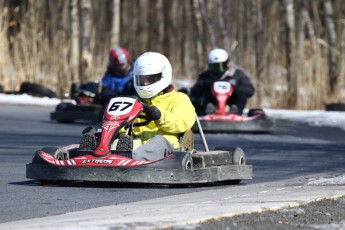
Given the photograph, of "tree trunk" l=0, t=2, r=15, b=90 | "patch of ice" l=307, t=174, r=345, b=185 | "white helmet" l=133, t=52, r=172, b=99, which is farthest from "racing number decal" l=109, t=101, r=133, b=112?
"tree trunk" l=0, t=2, r=15, b=90

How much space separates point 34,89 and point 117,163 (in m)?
16.7

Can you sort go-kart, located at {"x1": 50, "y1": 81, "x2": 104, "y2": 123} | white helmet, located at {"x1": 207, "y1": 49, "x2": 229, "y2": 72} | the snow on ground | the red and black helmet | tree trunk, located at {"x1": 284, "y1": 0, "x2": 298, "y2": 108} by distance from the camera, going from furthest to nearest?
tree trunk, located at {"x1": 284, "y1": 0, "x2": 298, "y2": 108}, the snow on ground, go-kart, located at {"x1": 50, "y1": 81, "x2": 104, "y2": 123}, white helmet, located at {"x1": 207, "y1": 49, "x2": 229, "y2": 72}, the red and black helmet

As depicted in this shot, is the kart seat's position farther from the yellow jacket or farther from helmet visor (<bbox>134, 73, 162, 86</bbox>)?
helmet visor (<bbox>134, 73, 162, 86</bbox>)

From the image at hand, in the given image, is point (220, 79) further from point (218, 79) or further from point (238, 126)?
point (238, 126)

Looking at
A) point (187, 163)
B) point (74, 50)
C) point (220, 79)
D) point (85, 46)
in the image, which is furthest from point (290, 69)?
point (187, 163)

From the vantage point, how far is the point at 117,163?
35.1 ft

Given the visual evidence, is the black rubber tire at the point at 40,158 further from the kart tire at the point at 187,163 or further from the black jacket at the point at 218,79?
the black jacket at the point at 218,79

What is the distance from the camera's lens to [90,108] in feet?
70.4

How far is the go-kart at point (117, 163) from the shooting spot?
1066cm

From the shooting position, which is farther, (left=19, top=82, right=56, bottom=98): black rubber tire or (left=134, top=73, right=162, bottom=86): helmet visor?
(left=19, top=82, right=56, bottom=98): black rubber tire

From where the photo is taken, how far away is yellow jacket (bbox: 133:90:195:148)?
11492mm

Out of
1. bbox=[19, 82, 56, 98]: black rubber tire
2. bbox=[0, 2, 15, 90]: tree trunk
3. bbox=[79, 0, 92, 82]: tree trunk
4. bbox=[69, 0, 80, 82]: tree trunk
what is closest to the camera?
bbox=[19, 82, 56, 98]: black rubber tire

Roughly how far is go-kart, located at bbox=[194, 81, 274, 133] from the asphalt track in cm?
256

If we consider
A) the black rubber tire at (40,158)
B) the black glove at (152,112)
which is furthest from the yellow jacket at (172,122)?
the black rubber tire at (40,158)
